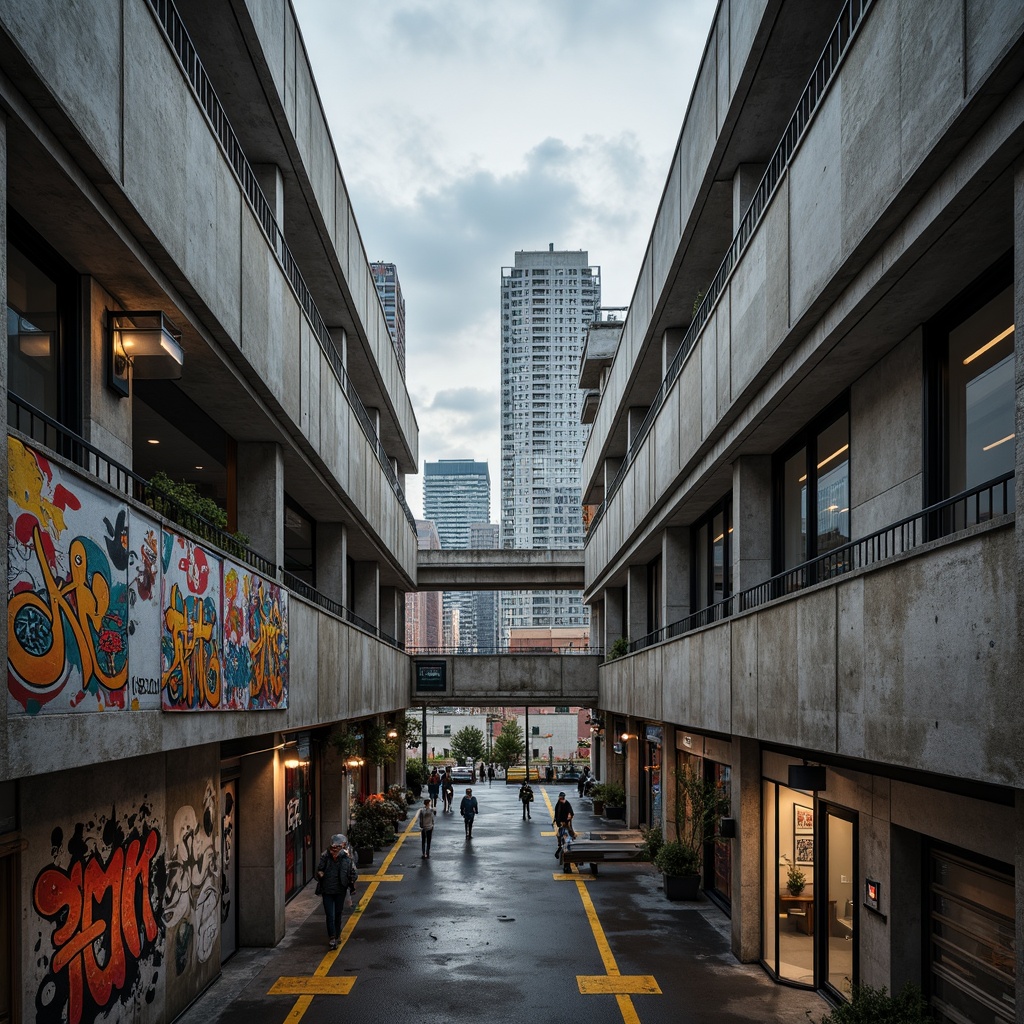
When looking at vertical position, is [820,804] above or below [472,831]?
above

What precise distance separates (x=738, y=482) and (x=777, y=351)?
4561mm

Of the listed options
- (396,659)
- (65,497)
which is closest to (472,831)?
(396,659)

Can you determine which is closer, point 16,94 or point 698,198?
point 16,94

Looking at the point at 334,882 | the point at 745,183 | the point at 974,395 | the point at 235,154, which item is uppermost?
the point at 745,183

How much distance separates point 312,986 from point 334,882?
211 cm

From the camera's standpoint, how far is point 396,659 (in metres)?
32.8

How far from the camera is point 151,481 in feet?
36.1

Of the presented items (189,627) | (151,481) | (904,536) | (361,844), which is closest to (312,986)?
(189,627)

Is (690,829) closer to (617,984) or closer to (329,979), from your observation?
(617,984)

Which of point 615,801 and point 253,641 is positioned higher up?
point 253,641

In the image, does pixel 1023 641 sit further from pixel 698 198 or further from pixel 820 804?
pixel 698 198

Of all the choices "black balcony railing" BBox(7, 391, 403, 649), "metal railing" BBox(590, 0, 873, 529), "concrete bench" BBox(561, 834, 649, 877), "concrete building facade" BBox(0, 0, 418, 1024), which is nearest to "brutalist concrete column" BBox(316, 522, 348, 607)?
"concrete building facade" BBox(0, 0, 418, 1024)

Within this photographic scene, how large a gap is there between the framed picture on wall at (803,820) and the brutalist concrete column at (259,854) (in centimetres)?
824

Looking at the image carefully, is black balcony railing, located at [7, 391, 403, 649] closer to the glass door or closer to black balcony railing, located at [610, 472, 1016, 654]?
black balcony railing, located at [610, 472, 1016, 654]
